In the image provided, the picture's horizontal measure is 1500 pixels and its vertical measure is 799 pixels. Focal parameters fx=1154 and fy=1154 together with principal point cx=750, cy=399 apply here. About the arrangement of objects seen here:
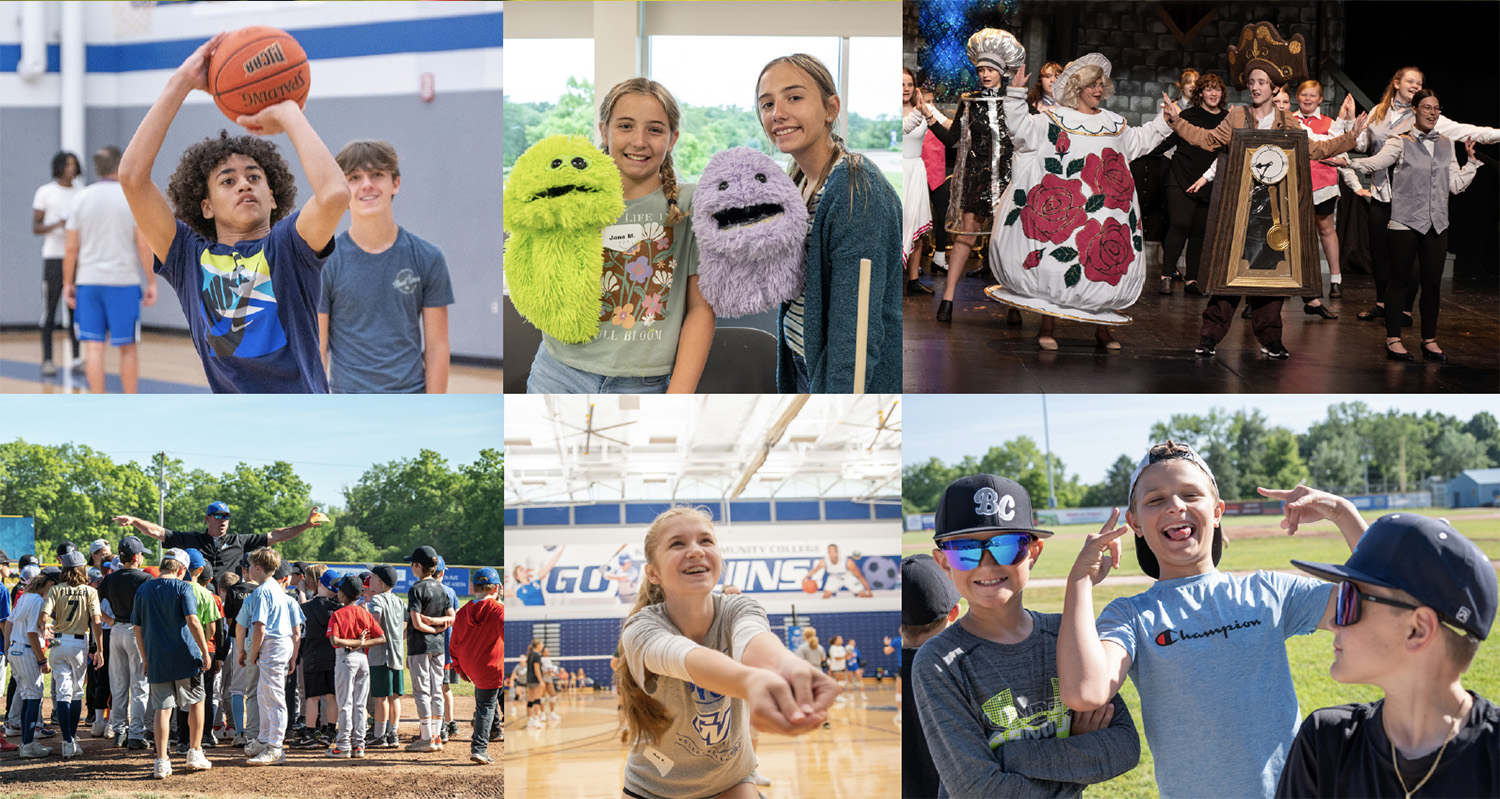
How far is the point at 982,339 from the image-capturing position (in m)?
5.05

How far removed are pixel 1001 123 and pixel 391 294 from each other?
271 cm

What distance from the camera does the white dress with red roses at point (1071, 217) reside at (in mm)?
5047

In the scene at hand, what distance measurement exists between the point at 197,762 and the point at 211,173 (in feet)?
8.29

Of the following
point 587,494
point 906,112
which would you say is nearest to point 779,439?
point 587,494

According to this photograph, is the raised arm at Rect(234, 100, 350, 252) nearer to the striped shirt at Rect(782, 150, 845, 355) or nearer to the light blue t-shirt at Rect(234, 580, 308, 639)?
the light blue t-shirt at Rect(234, 580, 308, 639)

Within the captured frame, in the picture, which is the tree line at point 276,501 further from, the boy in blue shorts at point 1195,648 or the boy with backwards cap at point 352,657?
the boy in blue shorts at point 1195,648

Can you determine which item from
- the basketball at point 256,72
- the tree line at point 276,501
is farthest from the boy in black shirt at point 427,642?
the basketball at point 256,72

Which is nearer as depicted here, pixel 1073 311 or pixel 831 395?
pixel 831 395

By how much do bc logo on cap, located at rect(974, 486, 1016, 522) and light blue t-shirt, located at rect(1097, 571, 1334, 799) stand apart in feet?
1.30

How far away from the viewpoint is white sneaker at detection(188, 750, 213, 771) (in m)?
5.01

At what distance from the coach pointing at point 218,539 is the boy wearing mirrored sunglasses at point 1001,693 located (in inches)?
123

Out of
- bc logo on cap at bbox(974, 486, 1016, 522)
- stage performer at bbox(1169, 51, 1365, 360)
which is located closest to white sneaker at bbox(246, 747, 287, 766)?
bc logo on cap at bbox(974, 486, 1016, 522)

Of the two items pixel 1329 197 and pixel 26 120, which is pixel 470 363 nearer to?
pixel 26 120

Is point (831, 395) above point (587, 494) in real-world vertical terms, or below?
above
